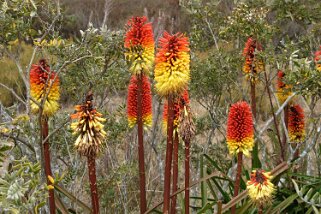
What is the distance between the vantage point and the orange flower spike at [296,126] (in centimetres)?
479

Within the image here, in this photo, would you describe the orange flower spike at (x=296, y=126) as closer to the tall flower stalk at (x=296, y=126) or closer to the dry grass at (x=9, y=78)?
the tall flower stalk at (x=296, y=126)

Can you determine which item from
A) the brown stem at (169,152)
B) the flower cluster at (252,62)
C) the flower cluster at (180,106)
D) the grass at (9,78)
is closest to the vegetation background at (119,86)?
the flower cluster at (252,62)

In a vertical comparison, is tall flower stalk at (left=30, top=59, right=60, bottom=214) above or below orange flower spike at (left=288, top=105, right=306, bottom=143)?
above

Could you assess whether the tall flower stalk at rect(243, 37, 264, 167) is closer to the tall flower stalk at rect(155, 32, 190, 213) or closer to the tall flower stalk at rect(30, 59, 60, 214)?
the tall flower stalk at rect(155, 32, 190, 213)

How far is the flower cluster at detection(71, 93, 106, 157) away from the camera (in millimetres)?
2840

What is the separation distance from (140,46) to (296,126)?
2.14 m

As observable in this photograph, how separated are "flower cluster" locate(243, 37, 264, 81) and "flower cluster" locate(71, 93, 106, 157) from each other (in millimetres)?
2008

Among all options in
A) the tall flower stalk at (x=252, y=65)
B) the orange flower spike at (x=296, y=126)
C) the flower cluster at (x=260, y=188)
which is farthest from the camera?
the orange flower spike at (x=296, y=126)

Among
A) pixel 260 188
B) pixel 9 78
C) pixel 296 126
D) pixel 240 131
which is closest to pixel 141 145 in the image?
pixel 240 131

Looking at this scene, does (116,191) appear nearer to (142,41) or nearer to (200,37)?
(200,37)

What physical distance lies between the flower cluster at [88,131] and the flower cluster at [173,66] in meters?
0.47

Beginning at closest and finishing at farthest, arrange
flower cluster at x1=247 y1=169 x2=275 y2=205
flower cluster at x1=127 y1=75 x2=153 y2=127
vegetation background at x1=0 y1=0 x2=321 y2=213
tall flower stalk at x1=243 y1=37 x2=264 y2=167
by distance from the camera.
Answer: flower cluster at x1=247 y1=169 x2=275 y2=205 < vegetation background at x1=0 y1=0 x2=321 y2=213 < flower cluster at x1=127 y1=75 x2=153 y2=127 < tall flower stalk at x1=243 y1=37 x2=264 y2=167

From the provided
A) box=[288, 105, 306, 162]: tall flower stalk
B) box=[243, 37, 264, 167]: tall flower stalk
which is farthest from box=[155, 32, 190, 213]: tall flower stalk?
box=[288, 105, 306, 162]: tall flower stalk

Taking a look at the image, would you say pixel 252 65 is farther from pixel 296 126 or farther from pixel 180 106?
pixel 180 106
